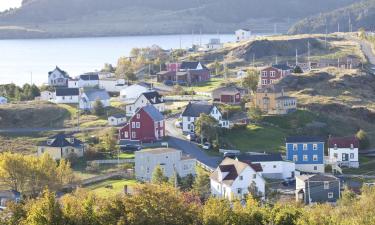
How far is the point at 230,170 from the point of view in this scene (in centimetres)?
3077

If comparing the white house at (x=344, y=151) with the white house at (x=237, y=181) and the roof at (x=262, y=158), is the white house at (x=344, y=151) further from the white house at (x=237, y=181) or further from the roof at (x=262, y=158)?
the white house at (x=237, y=181)

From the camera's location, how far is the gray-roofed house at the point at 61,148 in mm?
37375

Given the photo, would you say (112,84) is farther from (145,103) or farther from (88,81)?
(145,103)

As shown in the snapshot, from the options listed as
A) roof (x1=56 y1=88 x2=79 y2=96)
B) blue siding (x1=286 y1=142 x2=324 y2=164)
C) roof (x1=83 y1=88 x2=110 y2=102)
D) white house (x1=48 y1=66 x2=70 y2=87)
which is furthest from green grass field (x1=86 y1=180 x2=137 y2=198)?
white house (x1=48 y1=66 x2=70 y2=87)

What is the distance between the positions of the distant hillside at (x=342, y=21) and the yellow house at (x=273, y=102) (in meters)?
82.6

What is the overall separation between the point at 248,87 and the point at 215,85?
6687mm

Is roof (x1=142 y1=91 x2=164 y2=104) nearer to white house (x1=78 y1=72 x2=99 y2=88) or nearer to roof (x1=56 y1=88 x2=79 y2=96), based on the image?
roof (x1=56 y1=88 x2=79 y2=96)

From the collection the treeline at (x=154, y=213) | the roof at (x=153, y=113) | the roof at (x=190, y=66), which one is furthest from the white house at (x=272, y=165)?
the roof at (x=190, y=66)

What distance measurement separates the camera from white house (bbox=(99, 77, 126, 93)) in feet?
192

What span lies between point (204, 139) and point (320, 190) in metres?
10.7

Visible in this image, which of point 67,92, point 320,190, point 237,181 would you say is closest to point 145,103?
point 67,92

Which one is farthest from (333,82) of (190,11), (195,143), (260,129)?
(190,11)

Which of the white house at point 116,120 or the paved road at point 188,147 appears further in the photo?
the white house at point 116,120

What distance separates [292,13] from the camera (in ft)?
631
